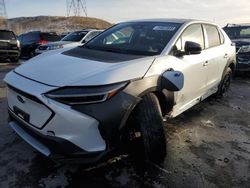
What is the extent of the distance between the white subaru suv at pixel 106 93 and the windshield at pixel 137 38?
1cm

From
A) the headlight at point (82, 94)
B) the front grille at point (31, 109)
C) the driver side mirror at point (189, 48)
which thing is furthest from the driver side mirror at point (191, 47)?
the front grille at point (31, 109)

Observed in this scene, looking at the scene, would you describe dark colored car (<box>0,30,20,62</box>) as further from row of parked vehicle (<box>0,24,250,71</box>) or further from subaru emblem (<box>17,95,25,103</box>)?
subaru emblem (<box>17,95,25,103</box>)

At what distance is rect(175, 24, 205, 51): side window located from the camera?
398cm

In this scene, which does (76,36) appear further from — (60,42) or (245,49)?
(245,49)

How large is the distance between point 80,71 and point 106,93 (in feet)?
1.48

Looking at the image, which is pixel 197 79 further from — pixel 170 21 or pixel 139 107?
pixel 139 107

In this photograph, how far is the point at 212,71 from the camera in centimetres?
496

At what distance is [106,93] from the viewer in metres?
2.65

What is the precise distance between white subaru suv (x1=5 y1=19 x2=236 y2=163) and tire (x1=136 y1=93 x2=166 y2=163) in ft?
0.03

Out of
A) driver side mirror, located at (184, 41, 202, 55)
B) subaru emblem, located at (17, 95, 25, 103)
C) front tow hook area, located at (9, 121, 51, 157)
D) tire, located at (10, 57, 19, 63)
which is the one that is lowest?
tire, located at (10, 57, 19, 63)

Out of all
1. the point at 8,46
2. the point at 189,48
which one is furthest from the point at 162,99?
the point at 8,46

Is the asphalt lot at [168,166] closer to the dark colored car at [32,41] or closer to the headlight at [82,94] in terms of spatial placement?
the headlight at [82,94]

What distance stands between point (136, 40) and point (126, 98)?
156 centimetres

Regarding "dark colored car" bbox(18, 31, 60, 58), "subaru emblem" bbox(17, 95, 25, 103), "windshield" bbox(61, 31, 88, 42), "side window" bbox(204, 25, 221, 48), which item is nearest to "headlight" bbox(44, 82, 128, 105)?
"subaru emblem" bbox(17, 95, 25, 103)
